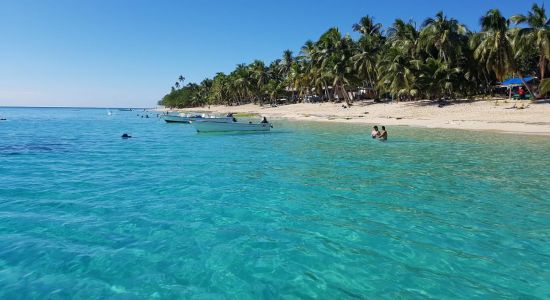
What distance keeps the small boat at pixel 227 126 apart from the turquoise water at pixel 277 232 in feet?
64.2

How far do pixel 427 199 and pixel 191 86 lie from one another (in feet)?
548

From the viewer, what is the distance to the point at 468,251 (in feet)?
23.3

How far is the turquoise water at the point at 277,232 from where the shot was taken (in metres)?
5.85

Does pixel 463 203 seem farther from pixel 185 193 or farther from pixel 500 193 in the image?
pixel 185 193

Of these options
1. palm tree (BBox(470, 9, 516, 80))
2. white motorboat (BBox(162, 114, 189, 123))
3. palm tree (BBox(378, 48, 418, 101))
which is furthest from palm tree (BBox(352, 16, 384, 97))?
white motorboat (BBox(162, 114, 189, 123))

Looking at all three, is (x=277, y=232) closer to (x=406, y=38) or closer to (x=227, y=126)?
(x=227, y=126)

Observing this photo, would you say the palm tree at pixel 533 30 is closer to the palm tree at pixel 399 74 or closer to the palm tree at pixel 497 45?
the palm tree at pixel 497 45

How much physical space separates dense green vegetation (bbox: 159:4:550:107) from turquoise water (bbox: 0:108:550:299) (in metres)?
32.0

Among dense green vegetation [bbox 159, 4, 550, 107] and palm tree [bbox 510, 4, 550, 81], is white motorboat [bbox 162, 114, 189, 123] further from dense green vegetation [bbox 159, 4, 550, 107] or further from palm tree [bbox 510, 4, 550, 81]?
palm tree [bbox 510, 4, 550, 81]

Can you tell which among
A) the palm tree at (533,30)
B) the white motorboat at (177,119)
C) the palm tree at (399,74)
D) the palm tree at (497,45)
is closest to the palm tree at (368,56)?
the palm tree at (399,74)

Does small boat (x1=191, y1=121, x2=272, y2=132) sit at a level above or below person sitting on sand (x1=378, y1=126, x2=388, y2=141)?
above

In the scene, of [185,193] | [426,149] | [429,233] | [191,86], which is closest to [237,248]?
[429,233]

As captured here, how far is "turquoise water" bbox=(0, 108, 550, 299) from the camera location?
5848 millimetres

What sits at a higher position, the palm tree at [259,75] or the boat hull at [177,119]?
the palm tree at [259,75]
